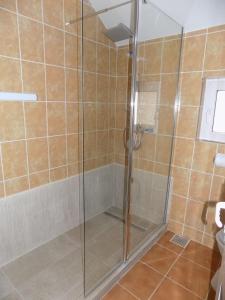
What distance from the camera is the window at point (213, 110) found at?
1.65 m

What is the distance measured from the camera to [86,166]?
196 cm

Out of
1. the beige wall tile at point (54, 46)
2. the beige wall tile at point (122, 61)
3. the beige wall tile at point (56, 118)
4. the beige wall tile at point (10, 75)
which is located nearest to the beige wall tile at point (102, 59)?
the beige wall tile at point (122, 61)

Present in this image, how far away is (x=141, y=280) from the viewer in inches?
60.1

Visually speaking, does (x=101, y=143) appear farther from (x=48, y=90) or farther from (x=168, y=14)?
(x=168, y=14)

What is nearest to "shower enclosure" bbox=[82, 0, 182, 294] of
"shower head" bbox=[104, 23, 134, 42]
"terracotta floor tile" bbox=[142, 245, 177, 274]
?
"shower head" bbox=[104, 23, 134, 42]

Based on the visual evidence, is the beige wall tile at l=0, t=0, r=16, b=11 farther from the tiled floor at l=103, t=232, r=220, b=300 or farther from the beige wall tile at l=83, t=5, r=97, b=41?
the tiled floor at l=103, t=232, r=220, b=300

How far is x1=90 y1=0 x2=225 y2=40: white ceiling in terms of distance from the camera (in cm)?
153

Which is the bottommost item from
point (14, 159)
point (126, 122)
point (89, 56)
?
point (14, 159)

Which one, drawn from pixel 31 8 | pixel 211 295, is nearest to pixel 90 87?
pixel 31 8

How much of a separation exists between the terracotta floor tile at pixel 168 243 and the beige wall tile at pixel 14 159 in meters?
1.44

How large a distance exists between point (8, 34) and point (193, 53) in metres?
1.47

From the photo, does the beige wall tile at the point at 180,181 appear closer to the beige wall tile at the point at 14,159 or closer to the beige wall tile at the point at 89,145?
the beige wall tile at the point at 89,145

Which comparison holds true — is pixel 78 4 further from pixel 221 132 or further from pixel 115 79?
pixel 221 132

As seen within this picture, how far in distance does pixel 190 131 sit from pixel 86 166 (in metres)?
1.04
